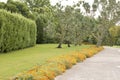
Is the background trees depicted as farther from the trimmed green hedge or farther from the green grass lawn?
the green grass lawn

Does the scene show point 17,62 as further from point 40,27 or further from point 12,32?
point 40,27

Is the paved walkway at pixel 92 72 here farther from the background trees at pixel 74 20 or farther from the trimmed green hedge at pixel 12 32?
the background trees at pixel 74 20

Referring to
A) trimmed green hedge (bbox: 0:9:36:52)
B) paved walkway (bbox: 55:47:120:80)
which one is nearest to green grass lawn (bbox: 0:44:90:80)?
trimmed green hedge (bbox: 0:9:36:52)

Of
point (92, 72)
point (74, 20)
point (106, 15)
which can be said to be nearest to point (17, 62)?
point (92, 72)

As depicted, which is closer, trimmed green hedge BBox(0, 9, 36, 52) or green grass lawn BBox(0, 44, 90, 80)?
green grass lawn BBox(0, 44, 90, 80)

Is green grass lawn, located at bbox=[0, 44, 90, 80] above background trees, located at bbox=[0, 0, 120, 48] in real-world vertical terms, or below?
below

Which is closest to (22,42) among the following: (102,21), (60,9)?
(60,9)

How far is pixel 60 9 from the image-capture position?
4278cm

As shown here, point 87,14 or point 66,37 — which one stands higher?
point 87,14

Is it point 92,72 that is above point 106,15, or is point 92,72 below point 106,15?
below

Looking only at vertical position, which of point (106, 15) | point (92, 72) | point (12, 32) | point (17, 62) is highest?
point (106, 15)

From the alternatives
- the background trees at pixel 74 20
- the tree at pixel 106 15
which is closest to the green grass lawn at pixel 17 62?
the background trees at pixel 74 20

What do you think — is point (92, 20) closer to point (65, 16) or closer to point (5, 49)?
point (65, 16)

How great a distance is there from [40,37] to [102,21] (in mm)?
12697
